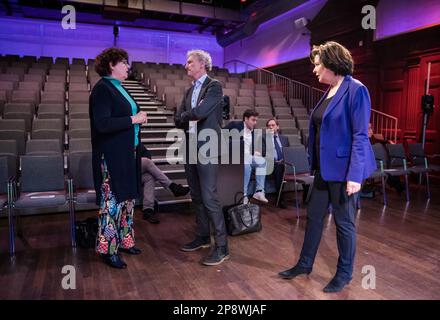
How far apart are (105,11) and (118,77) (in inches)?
335

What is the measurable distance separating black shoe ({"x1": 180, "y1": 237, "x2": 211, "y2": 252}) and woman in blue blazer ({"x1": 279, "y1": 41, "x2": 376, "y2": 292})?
101 centimetres

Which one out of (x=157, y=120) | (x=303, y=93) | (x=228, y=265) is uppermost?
(x=303, y=93)

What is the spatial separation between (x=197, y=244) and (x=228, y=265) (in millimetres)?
401

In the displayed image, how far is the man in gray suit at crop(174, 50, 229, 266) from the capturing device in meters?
2.40

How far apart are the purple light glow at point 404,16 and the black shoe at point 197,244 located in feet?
18.1

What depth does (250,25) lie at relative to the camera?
11133mm

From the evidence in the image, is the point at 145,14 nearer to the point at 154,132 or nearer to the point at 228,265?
the point at 154,132

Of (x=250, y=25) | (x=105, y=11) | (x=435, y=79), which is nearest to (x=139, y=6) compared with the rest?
(x=105, y=11)

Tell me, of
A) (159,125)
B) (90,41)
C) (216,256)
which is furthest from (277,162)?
(90,41)

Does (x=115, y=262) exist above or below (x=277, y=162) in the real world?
below

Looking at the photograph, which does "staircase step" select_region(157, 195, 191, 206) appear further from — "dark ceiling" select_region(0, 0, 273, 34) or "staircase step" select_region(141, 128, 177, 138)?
"dark ceiling" select_region(0, 0, 273, 34)

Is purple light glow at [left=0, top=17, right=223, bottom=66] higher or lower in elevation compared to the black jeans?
higher

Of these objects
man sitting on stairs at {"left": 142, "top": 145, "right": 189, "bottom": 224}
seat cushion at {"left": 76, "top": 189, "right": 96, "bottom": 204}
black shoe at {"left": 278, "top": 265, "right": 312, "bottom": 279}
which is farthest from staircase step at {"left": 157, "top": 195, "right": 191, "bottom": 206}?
black shoe at {"left": 278, "top": 265, "right": 312, "bottom": 279}

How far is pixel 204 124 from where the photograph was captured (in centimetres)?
245
